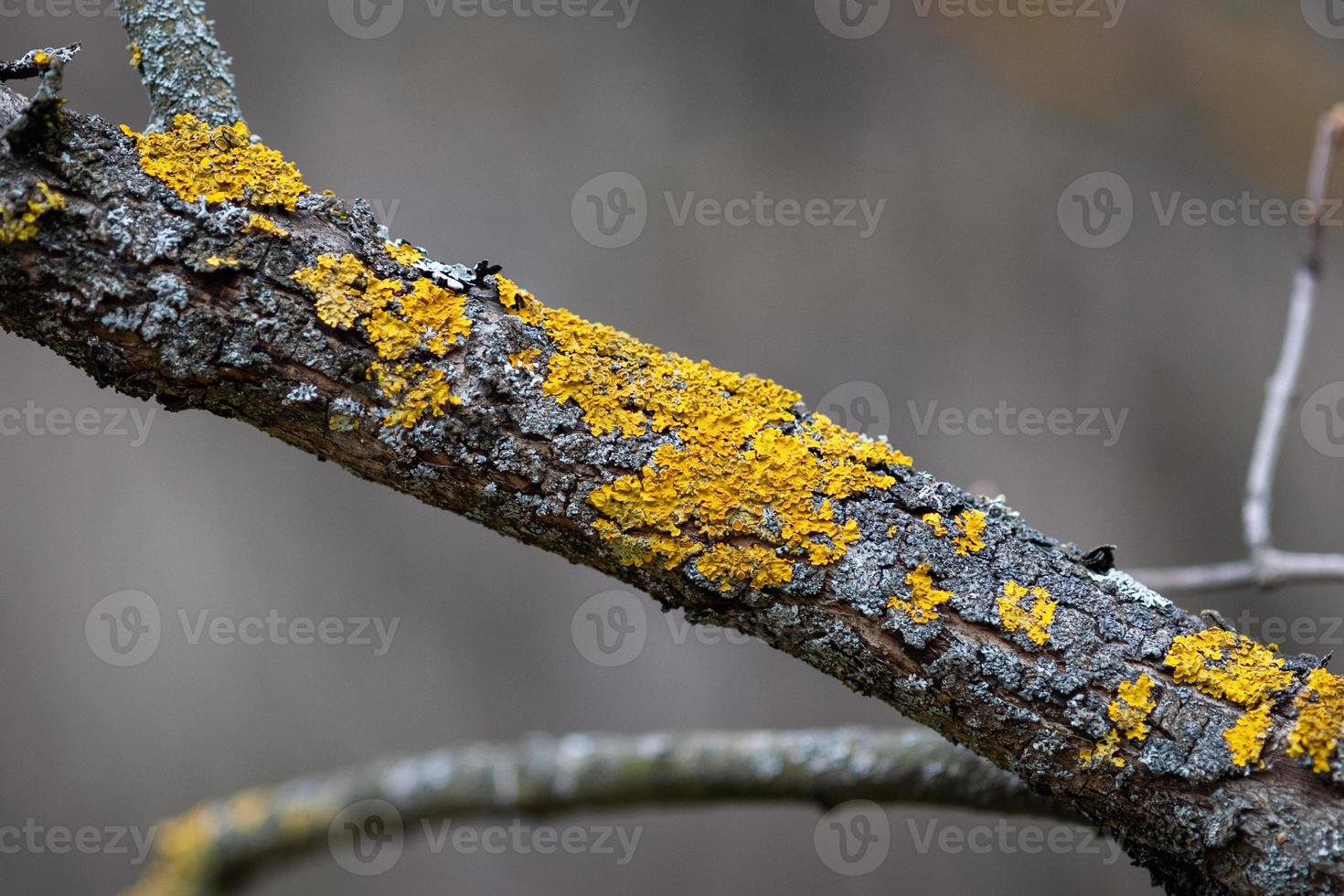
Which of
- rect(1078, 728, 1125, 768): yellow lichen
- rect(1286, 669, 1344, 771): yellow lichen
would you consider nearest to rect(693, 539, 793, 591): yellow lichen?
rect(1078, 728, 1125, 768): yellow lichen

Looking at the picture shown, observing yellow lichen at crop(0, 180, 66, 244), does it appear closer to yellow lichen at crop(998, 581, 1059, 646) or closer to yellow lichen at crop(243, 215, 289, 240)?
yellow lichen at crop(243, 215, 289, 240)

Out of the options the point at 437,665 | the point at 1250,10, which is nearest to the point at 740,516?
the point at 437,665

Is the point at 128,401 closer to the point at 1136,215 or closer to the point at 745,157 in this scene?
the point at 745,157

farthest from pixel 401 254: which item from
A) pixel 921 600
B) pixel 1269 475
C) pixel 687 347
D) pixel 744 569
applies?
pixel 687 347

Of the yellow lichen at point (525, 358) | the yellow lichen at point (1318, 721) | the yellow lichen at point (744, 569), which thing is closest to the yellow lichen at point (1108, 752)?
the yellow lichen at point (1318, 721)

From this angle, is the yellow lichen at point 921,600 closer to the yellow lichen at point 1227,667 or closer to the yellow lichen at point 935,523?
the yellow lichen at point 935,523
